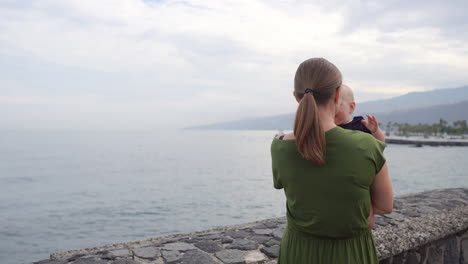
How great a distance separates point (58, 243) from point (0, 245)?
8.66ft

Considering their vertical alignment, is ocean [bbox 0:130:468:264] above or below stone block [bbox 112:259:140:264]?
below

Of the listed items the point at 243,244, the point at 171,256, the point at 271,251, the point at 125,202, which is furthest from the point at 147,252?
the point at 125,202

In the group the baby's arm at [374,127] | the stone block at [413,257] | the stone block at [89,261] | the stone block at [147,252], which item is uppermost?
the baby's arm at [374,127]

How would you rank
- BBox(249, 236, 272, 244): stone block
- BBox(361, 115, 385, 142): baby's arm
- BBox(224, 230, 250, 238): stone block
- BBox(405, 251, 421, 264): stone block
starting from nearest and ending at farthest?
BBox(361, 115, 385, 142): baby's arm → BBox(405, 251, 421, 264): stone block → BBox(249, 236, 272, 244): stone block → BBox(224, 230, 250, 238): stone block

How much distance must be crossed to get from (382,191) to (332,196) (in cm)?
26

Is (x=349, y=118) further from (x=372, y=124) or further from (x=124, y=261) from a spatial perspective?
(x=124, y=261)

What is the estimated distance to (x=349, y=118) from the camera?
212 centimetres

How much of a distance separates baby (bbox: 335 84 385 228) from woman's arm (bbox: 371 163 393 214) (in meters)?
0.17

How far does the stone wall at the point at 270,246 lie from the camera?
318 cm

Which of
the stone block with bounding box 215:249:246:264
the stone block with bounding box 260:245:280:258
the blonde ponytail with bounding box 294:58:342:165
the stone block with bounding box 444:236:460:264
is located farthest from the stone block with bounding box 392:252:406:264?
the blonde ponytail with bounding box 294:58:342:165

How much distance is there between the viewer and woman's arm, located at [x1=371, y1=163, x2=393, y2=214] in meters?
1.61

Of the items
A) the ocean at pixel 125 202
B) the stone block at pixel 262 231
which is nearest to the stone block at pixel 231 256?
the stone block at pixel 262 231

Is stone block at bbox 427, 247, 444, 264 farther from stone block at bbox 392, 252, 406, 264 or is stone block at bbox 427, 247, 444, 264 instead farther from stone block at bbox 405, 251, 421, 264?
stone block at bbox 392, 252, 406, 264

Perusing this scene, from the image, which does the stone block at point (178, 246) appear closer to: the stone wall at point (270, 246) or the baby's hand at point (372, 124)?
the stone wall at point (270, 246)
